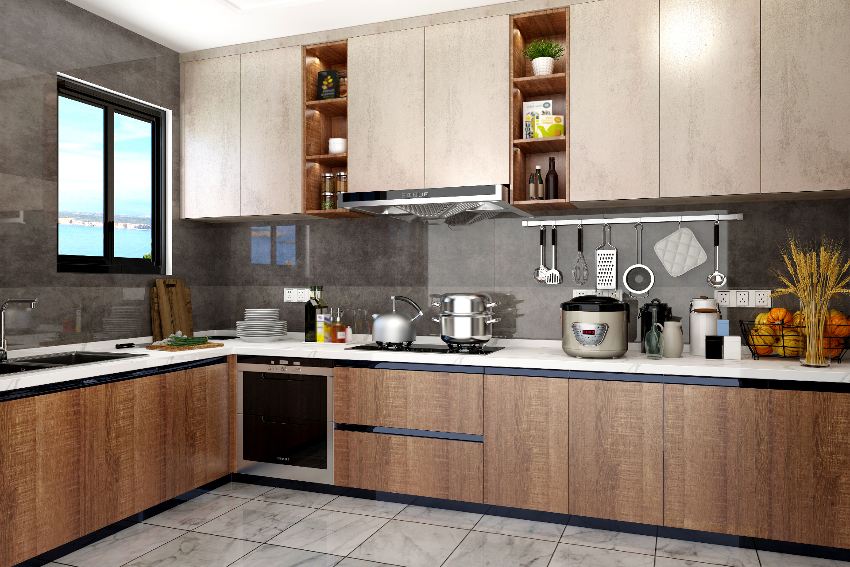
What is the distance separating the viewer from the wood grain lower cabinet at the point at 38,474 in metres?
2.32

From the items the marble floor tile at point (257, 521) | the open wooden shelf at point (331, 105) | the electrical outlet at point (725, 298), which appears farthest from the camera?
the open wooden shelf at point (331, 105)

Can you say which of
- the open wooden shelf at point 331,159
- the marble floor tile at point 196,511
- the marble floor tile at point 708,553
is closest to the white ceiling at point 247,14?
the open wooden shelf at point 331,159

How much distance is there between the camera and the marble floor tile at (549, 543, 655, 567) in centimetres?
256

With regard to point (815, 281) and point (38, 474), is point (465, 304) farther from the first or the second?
point (38, 474)

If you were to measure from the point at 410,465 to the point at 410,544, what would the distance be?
0.45 m

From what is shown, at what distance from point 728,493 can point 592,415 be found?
→ 24.4 inches

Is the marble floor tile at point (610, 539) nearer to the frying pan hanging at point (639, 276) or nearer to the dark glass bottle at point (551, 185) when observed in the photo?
the frying pan hanging at point (639, 276)

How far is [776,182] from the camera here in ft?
9.29

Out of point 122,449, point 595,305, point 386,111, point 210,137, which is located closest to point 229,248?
point 210,137

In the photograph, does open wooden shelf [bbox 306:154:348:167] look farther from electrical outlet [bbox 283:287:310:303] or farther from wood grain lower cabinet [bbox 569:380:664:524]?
wood grain lower cabinet [bbox 569:380:664:524]

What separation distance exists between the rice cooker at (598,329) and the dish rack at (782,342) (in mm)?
576

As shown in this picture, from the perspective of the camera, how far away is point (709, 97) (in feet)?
9.60

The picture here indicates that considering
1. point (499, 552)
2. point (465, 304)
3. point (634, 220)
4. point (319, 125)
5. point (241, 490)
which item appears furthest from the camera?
point (319, 125)

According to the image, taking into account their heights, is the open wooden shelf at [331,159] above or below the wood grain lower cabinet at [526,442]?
above
